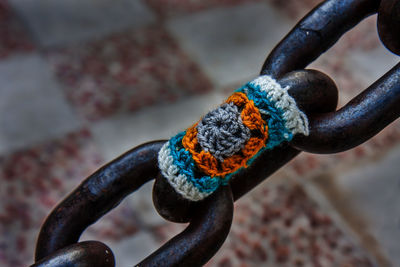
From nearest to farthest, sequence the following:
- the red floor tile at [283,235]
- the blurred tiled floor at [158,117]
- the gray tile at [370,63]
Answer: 1. the red floor tile at [283,235]
2. the blurred tiled floor at [158,117]
3. the gray tile at [370,63]

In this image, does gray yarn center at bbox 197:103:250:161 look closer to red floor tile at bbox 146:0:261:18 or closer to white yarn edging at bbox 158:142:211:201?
white yarn edging at bbox 158:142:211:201

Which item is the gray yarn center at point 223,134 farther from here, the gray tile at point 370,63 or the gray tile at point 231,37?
the gray tile at point 370,63

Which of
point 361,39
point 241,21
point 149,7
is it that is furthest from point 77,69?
point 361,39

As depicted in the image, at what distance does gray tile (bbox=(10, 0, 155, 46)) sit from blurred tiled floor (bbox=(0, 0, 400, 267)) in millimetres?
14

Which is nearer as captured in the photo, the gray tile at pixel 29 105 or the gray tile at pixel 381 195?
the gray tile at pixel 381 195

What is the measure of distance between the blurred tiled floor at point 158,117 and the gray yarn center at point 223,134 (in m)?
2.04

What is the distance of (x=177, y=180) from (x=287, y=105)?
0.80ft

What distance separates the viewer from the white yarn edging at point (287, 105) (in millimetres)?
963

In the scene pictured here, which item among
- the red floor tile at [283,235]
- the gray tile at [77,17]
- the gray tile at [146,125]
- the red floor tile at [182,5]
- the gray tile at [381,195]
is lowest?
the gray tile at [381,195]

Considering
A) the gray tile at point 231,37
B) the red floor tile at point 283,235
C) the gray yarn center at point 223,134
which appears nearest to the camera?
the gray yarn center at point 223,134

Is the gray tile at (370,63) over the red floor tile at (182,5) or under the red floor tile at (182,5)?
under

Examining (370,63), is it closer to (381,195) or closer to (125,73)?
(381,195)

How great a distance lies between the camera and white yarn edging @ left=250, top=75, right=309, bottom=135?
0.96m

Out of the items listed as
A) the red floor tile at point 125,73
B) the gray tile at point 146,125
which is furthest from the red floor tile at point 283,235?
the red floor tile at point 125,73
